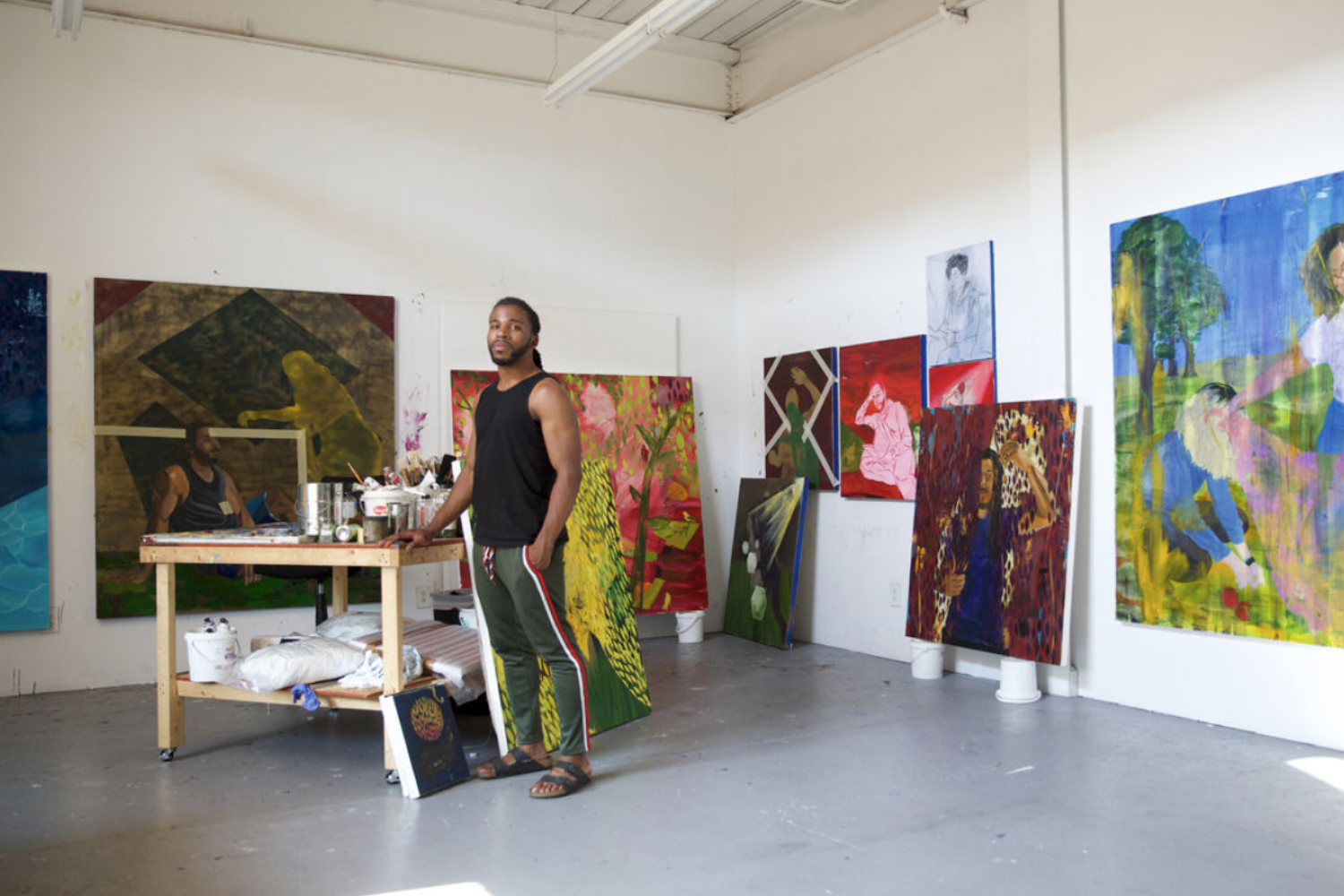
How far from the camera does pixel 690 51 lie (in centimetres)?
741

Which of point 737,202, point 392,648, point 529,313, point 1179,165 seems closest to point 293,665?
point 392,648

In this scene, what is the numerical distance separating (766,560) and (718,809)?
11.1ft

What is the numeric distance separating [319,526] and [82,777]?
122 cm

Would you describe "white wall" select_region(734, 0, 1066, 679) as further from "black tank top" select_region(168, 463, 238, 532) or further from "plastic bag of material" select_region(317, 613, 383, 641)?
"black tank top" select_region(168, 463, 238, 532)

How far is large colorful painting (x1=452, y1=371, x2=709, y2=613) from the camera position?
6.88 metres

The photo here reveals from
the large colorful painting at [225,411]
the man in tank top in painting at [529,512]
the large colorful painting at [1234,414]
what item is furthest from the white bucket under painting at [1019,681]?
the large colorful painting at [225,411]

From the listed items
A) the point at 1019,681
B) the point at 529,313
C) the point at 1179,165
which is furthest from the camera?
the point at 1019,681

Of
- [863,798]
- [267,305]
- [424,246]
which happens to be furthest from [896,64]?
[863,798]

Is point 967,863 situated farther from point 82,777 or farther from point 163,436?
point 163,436

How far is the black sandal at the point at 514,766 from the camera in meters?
3.95

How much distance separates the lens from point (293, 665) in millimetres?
4039

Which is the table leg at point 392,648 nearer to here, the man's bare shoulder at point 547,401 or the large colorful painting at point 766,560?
the man's bare shoulder at point 547,401

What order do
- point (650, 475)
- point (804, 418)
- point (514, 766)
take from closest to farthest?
point (514, 766), point (804, 418), point (650, 475)

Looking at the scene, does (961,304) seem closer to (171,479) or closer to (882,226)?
(882,226)
